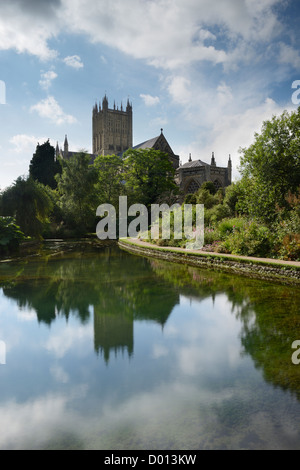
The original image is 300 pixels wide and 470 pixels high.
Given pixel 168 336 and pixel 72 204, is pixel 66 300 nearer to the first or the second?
pixel 168 336

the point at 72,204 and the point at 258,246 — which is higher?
the point at 72,204

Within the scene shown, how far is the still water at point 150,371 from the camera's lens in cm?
259

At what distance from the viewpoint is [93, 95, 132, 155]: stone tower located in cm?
7225

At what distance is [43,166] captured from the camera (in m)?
37.6

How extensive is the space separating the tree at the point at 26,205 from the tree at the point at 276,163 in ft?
43.7

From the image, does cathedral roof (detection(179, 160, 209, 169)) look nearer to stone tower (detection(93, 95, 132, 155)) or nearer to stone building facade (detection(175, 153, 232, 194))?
stone building facade (detection(175, 153, 232, 194))

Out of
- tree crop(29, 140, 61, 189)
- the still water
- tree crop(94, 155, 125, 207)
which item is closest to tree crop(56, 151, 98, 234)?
tree crop(94, 155, 125, 207)

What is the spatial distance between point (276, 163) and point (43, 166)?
3034cm

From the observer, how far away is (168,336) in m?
4.77

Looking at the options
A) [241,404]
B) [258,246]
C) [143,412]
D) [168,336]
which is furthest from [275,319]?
[258,246]

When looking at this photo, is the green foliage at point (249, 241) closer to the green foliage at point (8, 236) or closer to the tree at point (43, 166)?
the green foliage at point (8, 236)
